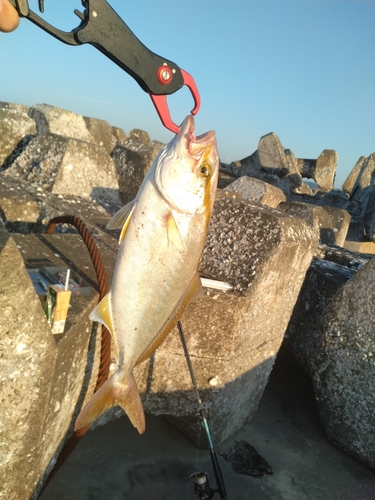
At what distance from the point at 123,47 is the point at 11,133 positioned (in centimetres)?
411

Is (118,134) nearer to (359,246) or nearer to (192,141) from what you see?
(359,246)

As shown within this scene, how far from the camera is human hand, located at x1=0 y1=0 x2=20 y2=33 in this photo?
1.43m

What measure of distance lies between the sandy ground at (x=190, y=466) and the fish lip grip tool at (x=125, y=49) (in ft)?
7.11

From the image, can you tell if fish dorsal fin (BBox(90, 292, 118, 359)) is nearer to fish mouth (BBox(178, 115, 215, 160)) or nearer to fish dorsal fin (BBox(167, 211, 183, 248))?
fish dorsal fin (BBox(167, 211, 183, 248))

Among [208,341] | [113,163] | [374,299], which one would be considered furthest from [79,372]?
[113,163]

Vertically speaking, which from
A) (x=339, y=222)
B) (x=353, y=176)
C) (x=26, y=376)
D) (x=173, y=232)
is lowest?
(x=26, y=376)

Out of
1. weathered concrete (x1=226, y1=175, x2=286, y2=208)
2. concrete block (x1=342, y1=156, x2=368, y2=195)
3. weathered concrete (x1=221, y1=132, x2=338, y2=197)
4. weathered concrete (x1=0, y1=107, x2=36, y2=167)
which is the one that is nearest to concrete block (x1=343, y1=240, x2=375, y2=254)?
weathered concrete (x1=221, y1=132, x2=338, y2=197)

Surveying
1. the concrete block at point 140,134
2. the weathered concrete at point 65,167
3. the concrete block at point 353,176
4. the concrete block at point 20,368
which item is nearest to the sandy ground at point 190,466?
the concrete block at point 20,368

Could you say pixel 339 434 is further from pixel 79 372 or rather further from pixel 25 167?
pixel 25 167

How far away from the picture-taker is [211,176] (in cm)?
176

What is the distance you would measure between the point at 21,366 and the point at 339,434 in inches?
107

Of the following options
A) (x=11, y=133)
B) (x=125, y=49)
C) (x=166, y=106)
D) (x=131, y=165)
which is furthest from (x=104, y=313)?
(x=11, y=133)

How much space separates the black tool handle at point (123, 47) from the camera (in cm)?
164

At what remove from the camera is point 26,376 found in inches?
61.2
